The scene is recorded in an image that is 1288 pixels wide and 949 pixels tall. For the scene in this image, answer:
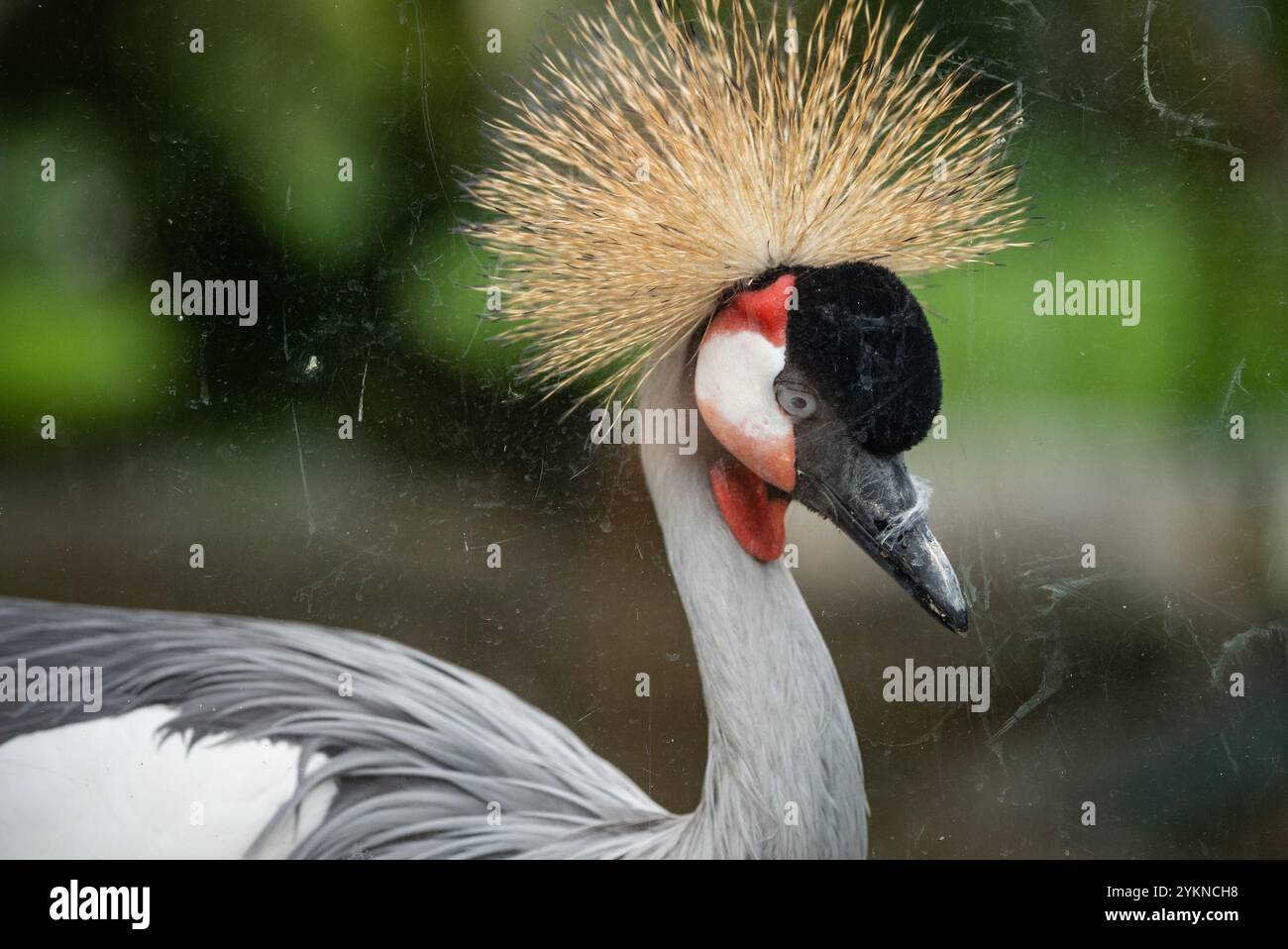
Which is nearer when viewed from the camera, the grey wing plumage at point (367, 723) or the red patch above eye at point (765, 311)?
the red patch above eye at point (765, 311)

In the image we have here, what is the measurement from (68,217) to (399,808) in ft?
4.06

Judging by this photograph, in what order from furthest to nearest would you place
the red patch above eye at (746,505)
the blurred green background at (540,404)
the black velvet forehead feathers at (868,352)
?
the blurred green background at (540,404)
the red patch above eye at (746,505)
the black velvet forehead feathers at (868,352)

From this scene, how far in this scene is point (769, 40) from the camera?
2.02 metres

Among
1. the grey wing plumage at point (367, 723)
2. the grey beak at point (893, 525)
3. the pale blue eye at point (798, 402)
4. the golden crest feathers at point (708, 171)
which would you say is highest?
the golden crest feathers at point (708, 171)

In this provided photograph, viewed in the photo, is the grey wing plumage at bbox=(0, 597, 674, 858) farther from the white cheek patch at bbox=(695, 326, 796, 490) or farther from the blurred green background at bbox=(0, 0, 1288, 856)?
the white cheek patch at bbox=(695, 326, 796, 490)

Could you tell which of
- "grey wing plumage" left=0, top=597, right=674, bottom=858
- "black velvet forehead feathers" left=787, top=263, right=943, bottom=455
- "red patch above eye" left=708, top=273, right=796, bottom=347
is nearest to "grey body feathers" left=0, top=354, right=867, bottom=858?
"grey wing plumage" left=0, top=597, right=674, bottom=858

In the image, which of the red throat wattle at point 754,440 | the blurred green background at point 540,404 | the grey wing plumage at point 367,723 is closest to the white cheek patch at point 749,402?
the red throat wattle at point 754,440

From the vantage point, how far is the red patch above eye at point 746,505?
1.96 m

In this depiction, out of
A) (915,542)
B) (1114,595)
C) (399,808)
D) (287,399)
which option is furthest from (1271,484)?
(287,399)

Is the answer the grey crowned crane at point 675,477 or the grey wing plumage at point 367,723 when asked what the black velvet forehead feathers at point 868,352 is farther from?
the grey wing plumage at point 367,723

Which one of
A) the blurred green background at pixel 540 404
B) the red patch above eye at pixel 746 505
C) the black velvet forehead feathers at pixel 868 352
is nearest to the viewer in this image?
the black velvet forehead feathers at pixel 868 352

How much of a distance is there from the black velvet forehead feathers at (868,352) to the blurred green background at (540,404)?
264 mm

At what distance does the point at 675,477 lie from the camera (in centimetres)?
197
